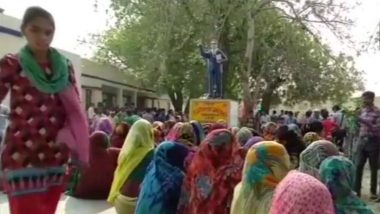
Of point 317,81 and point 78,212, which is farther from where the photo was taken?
point 317,81

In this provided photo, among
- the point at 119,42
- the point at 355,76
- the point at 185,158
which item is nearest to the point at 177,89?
the point at 119,42

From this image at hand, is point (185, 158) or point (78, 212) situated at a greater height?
point (185, 158)

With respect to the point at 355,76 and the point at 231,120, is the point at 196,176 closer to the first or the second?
the point at 231,120

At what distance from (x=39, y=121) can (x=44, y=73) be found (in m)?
0.23

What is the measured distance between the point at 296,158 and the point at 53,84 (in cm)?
432

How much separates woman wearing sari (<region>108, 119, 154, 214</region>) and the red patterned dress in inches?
132

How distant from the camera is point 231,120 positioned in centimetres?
1331

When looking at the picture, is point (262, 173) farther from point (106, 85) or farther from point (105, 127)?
point (106, 85)

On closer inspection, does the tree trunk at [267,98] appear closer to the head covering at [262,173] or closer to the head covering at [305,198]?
the head covering at [262,173]

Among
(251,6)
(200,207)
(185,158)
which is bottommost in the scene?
(200,207)

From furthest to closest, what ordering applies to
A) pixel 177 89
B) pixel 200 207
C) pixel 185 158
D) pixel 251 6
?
pixel 177 89 → pixel 251 6 → pixel 185 158 → pixel 200 207

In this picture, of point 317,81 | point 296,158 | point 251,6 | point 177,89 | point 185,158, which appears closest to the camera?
point 185,158

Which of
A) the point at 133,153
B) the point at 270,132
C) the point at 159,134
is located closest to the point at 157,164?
the point at 133,153

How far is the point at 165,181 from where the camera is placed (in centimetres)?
510
